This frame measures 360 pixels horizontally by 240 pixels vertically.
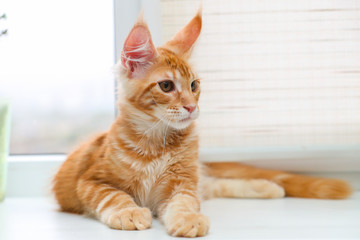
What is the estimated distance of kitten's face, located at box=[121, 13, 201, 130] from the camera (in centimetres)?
116

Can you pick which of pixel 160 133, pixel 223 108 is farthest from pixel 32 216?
pixel 223 108

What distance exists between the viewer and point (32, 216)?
1.36 m

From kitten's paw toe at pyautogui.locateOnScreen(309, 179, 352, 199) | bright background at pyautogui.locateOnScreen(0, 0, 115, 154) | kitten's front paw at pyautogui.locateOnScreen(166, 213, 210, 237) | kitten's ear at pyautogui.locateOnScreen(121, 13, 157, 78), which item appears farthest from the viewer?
bright background at pyautogui.locateOnScreen(0, 0, 115, 154)

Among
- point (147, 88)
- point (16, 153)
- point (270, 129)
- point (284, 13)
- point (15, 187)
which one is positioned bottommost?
point (15, 187)

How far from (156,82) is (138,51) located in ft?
0.34

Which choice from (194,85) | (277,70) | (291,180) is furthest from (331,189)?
(194,85)

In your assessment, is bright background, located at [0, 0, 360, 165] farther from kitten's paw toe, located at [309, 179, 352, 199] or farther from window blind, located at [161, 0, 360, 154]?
kitten's paw toe, located at [309, 179, 352, 199]

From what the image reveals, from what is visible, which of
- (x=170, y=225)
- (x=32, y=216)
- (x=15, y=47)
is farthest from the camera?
(x=15, y=47)

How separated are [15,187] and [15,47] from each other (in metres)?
0.63

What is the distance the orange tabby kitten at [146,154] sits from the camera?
1.15 metres

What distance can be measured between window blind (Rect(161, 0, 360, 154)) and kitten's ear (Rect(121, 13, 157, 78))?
533mm

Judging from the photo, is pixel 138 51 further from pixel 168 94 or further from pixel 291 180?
pixel 291 180

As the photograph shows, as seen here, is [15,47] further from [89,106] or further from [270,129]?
[270,129]

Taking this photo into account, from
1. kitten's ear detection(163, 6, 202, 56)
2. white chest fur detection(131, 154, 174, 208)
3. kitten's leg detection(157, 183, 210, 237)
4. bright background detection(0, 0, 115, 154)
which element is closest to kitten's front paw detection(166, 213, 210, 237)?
kitten's leg detection(157, 183, 210, 237)
